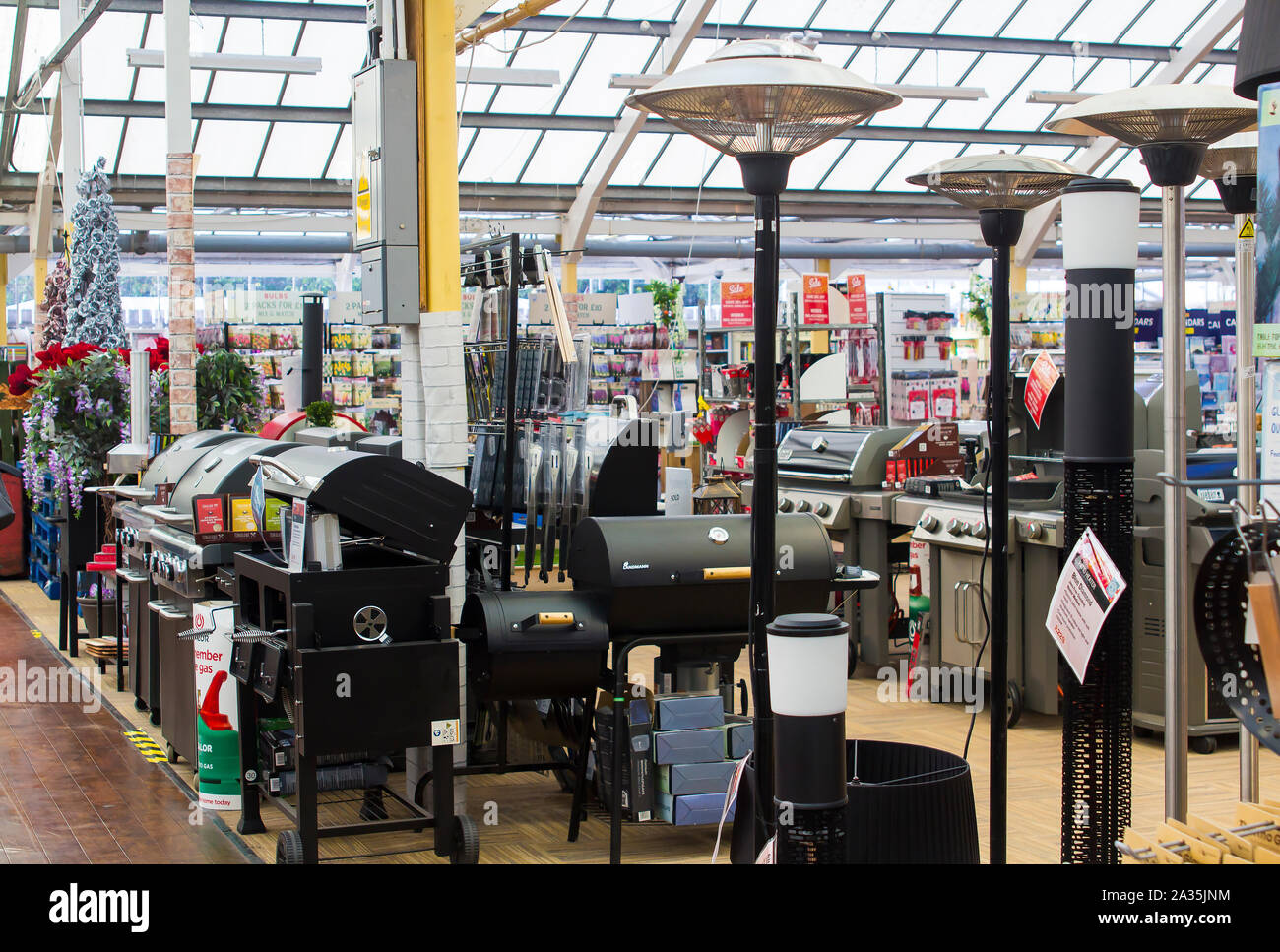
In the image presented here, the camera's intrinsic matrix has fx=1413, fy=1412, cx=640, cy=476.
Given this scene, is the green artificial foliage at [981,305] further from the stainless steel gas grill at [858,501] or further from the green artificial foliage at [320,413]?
the green artificial foliage at [320,413]

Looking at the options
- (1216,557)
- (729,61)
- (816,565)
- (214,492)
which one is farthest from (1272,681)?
(214,492)

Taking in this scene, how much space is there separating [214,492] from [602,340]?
1040cm

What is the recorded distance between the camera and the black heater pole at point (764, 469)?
302 cm

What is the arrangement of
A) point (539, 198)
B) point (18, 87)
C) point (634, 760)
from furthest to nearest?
point (539, 198)
point (18, 87)
point (634, 760)

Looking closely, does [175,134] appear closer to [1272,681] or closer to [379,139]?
[379,139]

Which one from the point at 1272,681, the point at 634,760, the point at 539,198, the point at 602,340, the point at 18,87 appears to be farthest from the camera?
the point at 539,198

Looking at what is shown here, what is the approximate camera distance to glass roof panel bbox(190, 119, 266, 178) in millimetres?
16781

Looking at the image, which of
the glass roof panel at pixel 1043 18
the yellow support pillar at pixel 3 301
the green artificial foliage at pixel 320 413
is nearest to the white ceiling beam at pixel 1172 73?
the glass roof panel at pixel 1043 18

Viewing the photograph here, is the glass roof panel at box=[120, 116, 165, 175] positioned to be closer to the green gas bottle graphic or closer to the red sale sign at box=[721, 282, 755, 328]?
the red sale sign at box=[721, 282, 755, 328]

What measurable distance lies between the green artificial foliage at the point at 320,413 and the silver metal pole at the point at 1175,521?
5469 mm

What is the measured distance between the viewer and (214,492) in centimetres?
529

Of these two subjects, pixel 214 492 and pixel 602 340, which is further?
pixel 602 340
